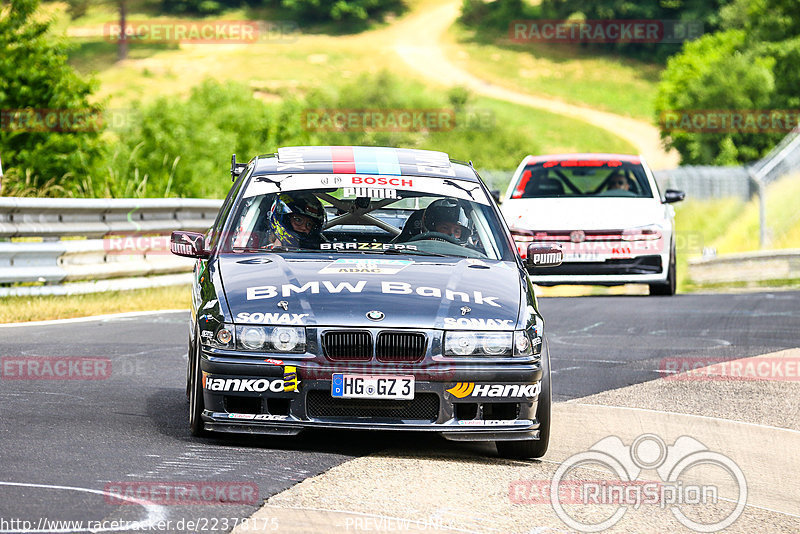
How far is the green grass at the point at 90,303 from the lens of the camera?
12.8 m

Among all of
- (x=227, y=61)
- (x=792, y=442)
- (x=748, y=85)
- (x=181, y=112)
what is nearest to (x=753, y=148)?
(x=748, y=85)

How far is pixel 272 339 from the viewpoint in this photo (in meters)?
6.36

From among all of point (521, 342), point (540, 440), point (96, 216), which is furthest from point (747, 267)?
point (521, 342)

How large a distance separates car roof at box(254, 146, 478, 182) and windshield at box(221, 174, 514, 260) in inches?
3.2

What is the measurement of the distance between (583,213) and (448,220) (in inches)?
333

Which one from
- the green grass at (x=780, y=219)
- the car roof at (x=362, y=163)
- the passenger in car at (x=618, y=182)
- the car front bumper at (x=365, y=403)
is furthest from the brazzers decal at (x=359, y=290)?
the green grass at (x=780, y=219)

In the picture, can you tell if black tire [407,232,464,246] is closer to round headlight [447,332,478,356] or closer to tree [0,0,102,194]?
round headlight [447,332,478,356]

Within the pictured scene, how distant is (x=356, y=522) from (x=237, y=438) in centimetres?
178

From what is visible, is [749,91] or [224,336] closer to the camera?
[224,336]

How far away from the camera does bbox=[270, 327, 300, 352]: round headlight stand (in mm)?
6344

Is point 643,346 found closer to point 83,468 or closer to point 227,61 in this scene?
point 83,468

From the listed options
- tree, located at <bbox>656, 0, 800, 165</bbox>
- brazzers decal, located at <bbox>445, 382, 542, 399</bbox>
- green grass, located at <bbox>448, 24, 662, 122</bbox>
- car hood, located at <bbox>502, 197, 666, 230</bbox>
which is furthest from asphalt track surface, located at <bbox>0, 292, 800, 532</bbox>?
green grass, located at <bbox>448, 24, 662, 122</bbox>

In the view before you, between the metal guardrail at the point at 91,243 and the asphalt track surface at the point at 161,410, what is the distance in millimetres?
1160

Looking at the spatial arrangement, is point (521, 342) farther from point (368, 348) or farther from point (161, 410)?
point (161, 410)
